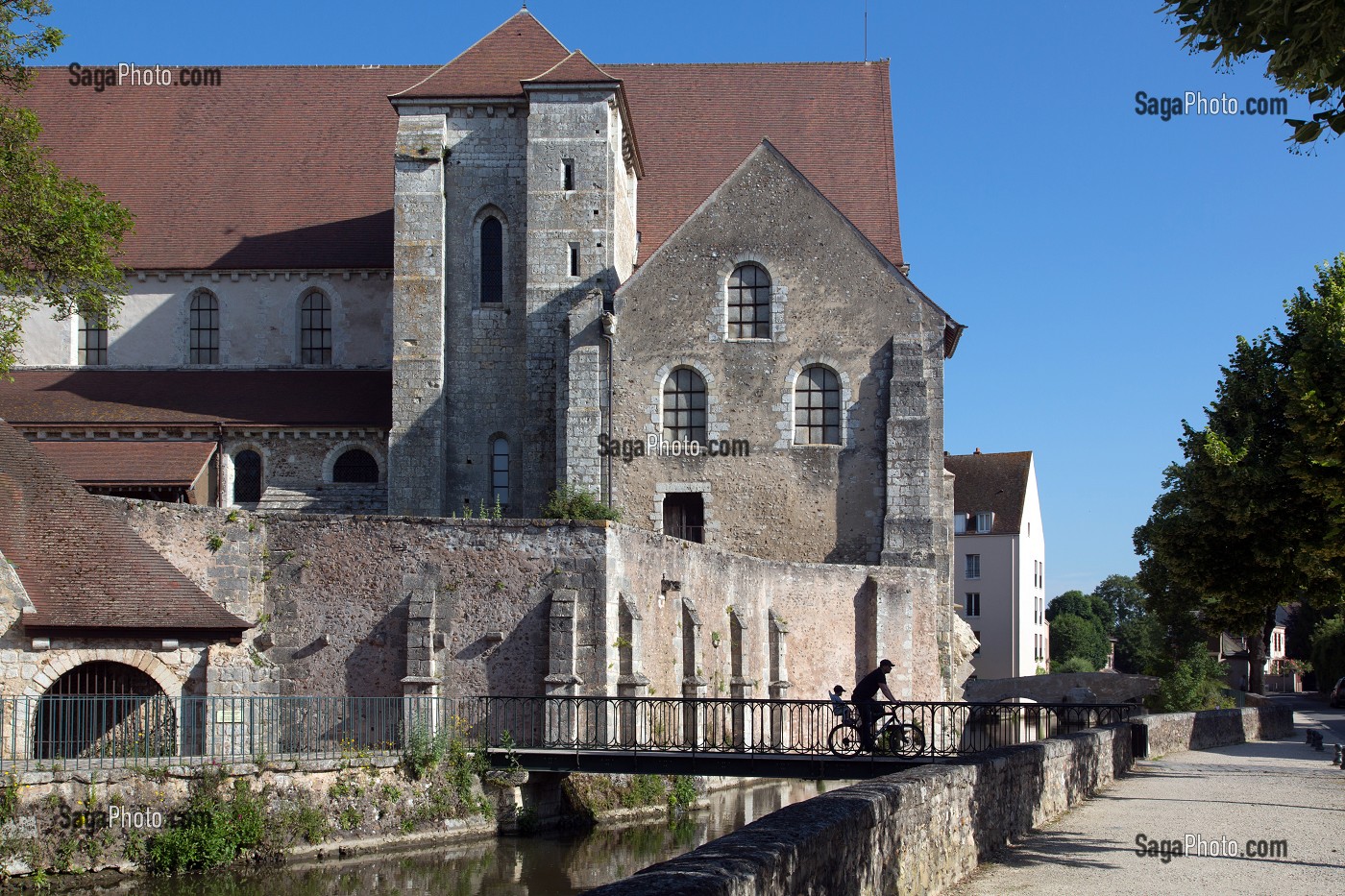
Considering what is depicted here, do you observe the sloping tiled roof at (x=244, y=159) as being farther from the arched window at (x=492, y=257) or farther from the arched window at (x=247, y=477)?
the arched window at (x=247, y=477)

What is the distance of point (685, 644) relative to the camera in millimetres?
25484

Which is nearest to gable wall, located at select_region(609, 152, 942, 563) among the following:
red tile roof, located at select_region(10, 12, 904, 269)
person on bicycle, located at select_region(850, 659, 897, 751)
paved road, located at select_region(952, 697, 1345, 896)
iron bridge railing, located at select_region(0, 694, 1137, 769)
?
red tile roof, located at select_region(10, 12, 904, 269)

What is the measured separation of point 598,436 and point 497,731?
407 inches

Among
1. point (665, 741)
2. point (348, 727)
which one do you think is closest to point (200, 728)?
point (348, 727)

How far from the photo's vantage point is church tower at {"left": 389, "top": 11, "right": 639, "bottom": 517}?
31859mm

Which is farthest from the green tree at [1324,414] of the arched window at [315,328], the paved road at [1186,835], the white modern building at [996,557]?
the white modern building at [996,557]

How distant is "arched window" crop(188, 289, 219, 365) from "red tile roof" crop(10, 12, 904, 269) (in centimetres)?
86

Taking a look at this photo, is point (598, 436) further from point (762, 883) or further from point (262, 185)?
point (762, 883)

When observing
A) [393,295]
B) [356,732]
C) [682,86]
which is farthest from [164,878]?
[682,86]

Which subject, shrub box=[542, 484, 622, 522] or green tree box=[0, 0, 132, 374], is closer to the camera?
green tree box=[0, 0, 132, 374]

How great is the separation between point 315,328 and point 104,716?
17.5 metres

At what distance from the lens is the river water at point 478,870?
1700cm

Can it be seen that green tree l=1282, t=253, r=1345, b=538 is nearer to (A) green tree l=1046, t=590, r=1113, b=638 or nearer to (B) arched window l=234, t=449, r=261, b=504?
(B) arched window l=234, t=449, r=261, b=504

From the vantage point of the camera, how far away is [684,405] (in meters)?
31.6
